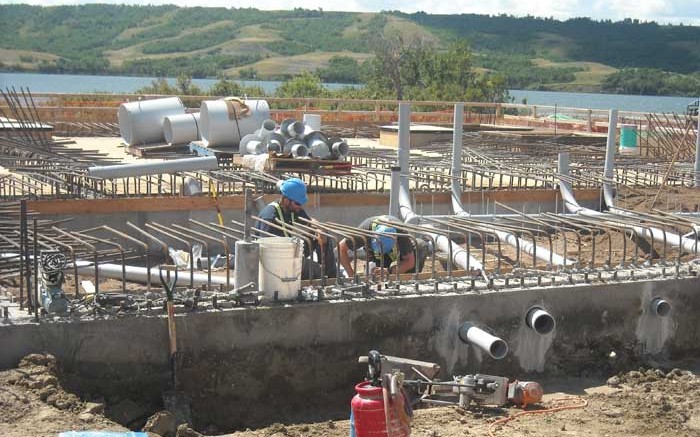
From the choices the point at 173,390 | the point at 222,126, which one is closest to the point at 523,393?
the point at 173,390

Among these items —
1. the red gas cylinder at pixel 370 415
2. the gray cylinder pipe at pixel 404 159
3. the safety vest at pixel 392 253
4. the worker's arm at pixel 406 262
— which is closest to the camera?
the red gas cylinder at pixel 370 415

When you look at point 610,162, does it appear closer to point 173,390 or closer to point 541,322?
point 541,322

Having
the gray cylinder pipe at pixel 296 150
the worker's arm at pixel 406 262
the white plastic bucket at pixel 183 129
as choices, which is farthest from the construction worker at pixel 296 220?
the white plastic bucket at pixel 183 129

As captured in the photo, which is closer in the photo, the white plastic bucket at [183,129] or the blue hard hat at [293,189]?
the blue hard hat at [293,189]

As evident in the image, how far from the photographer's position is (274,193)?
50.8 ft

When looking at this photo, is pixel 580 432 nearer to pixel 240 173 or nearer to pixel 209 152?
pixel 240 173

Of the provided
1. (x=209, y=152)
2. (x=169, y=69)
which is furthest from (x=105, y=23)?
(x=209, y=152)

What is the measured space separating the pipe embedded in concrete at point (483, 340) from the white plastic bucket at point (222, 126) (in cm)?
1147

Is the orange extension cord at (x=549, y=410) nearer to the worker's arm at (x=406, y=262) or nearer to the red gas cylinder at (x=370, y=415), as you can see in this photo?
the red gas cylinder at (x=370, y=415)

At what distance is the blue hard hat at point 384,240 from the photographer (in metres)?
10.5

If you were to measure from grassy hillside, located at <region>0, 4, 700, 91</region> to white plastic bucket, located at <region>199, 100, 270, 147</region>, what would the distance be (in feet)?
268

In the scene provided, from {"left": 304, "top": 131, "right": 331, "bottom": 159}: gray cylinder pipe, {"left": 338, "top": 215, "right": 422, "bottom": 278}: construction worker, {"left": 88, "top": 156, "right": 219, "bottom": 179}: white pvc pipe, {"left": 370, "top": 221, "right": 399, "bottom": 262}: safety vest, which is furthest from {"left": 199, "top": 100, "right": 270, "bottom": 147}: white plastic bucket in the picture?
{"left": 370, "top": 221, "right": 399, "bottom": 262}: safety vest

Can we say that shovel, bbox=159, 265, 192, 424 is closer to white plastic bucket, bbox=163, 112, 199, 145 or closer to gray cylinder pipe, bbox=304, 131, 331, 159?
gray cylinder pipe, bbox=304, 131, 331, 159

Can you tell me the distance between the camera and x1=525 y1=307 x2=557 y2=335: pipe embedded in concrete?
9.85m
